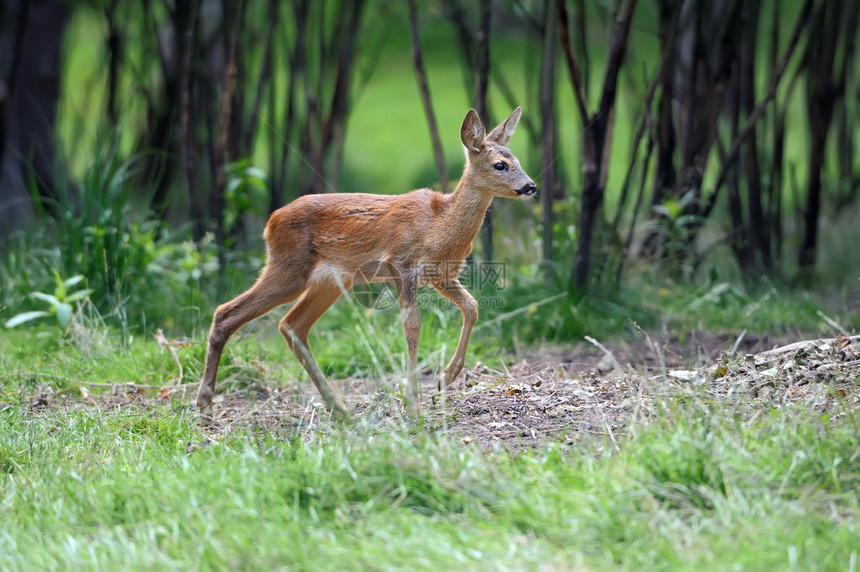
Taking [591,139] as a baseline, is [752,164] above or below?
below

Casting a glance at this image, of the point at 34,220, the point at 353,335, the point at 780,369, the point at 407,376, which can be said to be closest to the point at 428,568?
the point at 407,376

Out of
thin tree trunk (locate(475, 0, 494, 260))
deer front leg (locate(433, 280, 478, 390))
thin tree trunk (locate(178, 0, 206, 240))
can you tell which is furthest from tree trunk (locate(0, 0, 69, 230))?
deer front leg (locate(433, 280, 478, 390))

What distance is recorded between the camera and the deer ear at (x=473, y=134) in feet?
16.2

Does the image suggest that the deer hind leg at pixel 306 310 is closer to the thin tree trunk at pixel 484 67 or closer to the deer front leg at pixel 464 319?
the deer front leg at pixel 464 319

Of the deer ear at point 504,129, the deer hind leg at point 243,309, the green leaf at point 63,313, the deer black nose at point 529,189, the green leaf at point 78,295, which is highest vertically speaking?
the deer ear at point 504,129

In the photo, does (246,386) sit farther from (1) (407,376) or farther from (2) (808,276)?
(2) (808,276)

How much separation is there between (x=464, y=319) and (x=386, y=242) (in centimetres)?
62

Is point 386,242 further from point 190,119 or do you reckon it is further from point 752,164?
point 752,164

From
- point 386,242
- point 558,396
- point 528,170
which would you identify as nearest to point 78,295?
point 386,242

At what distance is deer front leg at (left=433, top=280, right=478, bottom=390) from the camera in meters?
4.81

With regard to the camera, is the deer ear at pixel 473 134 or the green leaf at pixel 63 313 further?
the green leaf at pixel 63 313

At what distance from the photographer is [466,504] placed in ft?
10.1

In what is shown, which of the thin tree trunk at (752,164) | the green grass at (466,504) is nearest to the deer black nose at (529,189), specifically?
the green grass at (466,504)

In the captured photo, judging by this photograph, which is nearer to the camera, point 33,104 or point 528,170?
point 528,170
